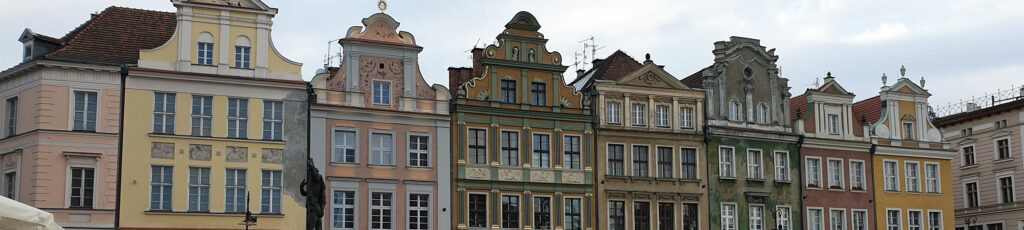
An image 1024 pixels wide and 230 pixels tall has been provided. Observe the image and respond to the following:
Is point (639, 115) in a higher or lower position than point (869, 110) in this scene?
lower

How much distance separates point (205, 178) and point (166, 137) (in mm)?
1636

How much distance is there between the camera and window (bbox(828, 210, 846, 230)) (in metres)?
49.4

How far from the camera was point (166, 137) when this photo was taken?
39688 millimetres

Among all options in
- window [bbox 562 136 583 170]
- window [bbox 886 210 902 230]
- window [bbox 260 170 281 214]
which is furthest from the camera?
window [bbox 886 210 902 230]

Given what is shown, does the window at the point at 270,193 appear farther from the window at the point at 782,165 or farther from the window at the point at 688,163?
the window at the point at 782,165

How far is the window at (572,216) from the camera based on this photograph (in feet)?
148

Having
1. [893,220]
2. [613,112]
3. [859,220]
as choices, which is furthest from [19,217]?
[893,220]

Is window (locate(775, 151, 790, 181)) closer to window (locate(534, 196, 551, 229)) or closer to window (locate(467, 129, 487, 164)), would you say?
window (locate(534, 196, 551, 229))

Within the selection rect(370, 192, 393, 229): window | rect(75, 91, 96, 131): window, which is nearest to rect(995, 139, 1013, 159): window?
rect(370, 192, 393, 229): window

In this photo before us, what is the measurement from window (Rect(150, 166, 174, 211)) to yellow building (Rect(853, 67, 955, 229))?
24998 mm

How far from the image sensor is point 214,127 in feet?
132

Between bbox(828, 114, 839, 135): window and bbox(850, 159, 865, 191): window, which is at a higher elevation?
bbox(828, 114, 839, 135): window

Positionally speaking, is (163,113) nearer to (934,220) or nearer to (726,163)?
(726,163)

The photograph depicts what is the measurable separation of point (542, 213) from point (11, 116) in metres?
16.4
